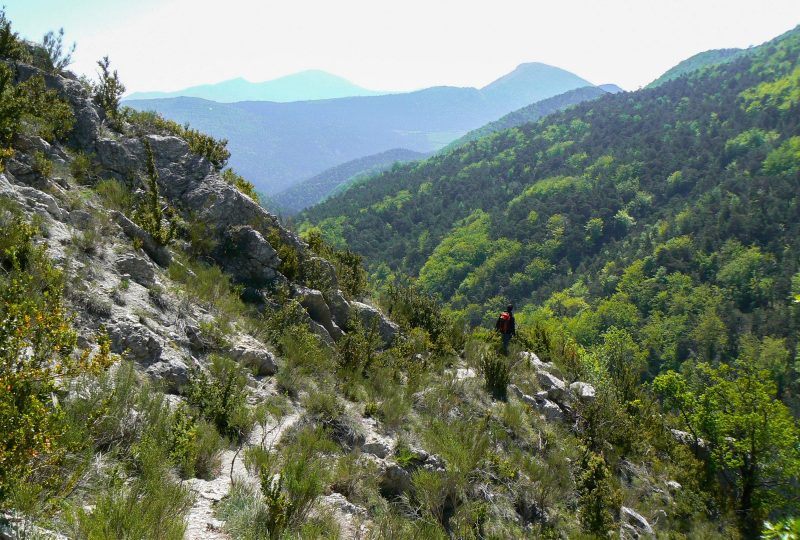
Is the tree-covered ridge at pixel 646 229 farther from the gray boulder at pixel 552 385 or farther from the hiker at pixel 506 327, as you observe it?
the gray boulder at pixel 552 385

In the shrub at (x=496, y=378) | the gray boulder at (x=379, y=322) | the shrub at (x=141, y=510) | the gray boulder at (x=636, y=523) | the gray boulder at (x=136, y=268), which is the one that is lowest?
the gray boulder at (x=636, y=523)

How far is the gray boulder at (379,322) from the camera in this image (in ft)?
32.3

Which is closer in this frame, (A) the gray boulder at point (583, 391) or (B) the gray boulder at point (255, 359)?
(B) the gray boulder at point (255, 359)

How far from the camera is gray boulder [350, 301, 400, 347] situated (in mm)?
9844

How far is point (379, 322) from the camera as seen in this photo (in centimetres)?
991

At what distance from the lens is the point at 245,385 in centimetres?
595

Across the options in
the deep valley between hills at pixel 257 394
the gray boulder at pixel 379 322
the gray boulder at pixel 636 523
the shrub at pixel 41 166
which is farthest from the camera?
the gray boulder at pixel 379 322

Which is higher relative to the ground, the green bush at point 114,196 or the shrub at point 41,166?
the shrub at point 41,166

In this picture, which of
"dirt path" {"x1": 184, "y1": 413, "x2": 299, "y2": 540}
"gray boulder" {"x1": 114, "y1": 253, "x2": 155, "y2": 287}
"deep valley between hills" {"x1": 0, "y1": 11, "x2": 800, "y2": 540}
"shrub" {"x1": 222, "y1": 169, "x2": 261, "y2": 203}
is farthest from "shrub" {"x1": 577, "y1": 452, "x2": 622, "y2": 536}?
"shrub" {"x1": 222, "y1": 169, "x2": 261, "y2": 203}

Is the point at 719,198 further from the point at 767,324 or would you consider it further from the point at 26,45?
the point at 26,45

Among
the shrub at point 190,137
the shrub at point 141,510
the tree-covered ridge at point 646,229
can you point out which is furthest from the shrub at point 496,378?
the tree-covered ridge at point 646,229

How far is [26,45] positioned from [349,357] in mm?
10743

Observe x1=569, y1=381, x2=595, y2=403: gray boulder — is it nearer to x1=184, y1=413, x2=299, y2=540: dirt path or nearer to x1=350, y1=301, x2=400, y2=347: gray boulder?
x1=350, y1=301, x2=400, y2=347: gray boulder

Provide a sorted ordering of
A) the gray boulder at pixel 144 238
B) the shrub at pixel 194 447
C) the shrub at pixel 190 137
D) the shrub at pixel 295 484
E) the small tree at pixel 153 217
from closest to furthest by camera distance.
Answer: the shrub at pixel 295 484 < the shrub at pixel 194 447 < the gray boulder at pixel 144 238 < the small tree at pixel 153 217 < the shrub at pixel 190 137
